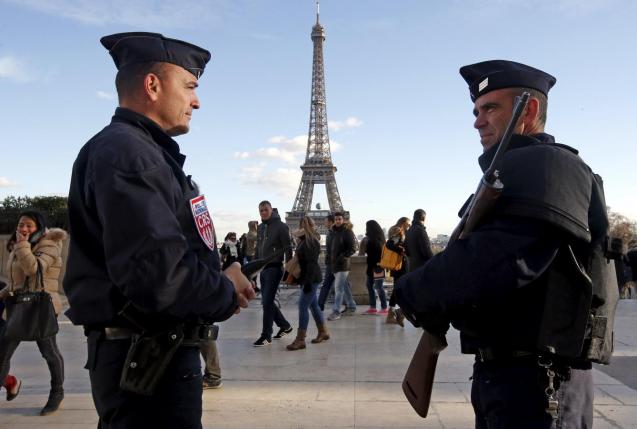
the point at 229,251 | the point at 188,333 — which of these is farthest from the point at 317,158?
the point at 188,333

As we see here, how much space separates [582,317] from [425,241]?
661cm

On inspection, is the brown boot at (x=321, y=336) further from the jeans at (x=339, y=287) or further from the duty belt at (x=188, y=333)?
the duty belt at (x=188, y=333)

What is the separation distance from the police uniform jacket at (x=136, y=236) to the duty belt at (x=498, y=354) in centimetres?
84

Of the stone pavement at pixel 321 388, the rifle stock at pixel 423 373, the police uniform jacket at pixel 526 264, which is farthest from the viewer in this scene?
the stone pavement at pixel 321 388

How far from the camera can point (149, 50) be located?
7.51 ft

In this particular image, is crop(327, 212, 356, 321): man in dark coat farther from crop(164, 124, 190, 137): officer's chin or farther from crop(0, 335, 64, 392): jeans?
crop(164, 124, 190, 137): officer's chin

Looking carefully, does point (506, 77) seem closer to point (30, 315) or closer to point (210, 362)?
point (210, 362)

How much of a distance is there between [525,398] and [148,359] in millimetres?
1177

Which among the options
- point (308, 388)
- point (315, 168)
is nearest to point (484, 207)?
point (308, 388)

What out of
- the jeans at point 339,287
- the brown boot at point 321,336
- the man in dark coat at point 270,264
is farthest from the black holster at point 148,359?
the jeans at point 339,287

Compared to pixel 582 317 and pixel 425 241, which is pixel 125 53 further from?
pixel 425 241

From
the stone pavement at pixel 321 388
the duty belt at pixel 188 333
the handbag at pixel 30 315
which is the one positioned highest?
the duty belt at pixel 188 333

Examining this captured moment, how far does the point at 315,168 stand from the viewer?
6900 centimetres

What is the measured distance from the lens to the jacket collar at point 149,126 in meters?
2.19
